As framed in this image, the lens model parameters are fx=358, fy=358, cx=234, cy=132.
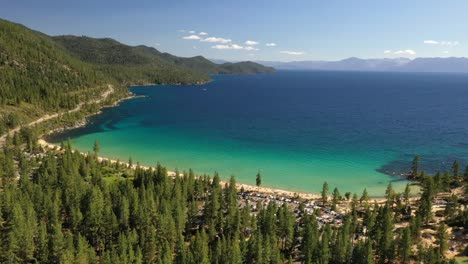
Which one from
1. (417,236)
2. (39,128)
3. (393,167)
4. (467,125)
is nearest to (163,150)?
(39,128)

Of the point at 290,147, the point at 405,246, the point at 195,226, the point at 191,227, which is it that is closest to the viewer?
the point at 405,246

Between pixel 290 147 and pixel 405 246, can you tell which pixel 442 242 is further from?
pixel 290 147

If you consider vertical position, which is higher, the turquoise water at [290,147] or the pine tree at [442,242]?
the turquoise water at [290,147]

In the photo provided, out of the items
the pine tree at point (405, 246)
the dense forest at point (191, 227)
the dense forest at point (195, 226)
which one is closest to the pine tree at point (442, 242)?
the dense forest at point (195, 226)

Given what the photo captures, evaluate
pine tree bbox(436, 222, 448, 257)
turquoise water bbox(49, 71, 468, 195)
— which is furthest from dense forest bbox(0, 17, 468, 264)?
turquoise water bbox(49, 71, 468, 195)

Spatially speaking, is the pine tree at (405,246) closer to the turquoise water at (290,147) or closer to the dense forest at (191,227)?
the dense forest at (191,227)

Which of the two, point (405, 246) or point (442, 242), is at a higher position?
point (405, 246)

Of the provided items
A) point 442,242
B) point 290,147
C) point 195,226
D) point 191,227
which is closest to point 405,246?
point 442,242

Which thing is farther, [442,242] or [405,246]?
[442,242]
